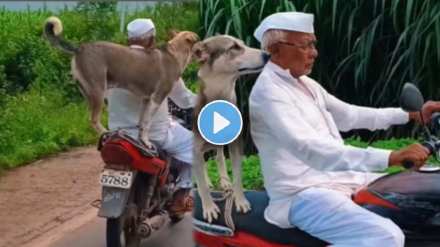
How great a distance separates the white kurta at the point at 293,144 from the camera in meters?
3.51

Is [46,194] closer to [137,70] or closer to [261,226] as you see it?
[137,70]

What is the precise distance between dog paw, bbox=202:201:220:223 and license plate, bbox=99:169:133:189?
2279mm

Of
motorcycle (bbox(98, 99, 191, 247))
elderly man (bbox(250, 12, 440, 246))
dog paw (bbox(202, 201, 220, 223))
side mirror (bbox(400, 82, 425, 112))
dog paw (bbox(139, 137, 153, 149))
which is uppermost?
side mirror (bbox(400, 82, 425, 112))

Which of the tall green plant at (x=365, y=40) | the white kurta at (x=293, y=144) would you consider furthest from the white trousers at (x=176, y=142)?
the white kurta at (x=293, y=144)

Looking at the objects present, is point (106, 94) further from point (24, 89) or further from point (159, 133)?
point (24, 89)

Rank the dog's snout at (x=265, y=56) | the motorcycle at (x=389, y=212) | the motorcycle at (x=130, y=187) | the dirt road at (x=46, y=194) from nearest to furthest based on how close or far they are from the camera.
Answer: the motorcycle at (x=389, y=212) < the dog's snout at (x=265, y=56) < the motorcycle at (x=130, y=187) < the dirt road at (x=46, y=194)

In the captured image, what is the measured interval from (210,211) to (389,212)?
68cm

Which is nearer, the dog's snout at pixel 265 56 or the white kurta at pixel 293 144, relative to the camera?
the white kurta at pixel 293 144

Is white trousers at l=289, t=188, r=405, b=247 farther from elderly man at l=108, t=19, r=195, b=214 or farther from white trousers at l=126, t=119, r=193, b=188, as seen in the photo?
white trousers at l=126, t=119, r=193, b=188

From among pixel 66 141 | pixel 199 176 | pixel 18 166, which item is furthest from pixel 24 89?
pixel 199 176

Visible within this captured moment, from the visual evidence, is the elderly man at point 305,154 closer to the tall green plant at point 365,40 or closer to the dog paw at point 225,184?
the dog paw at point 225,184

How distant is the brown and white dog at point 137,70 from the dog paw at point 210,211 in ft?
7.76
